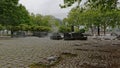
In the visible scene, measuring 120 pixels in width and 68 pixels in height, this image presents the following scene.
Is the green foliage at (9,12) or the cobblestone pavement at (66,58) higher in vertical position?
the green foliage at (9,12)

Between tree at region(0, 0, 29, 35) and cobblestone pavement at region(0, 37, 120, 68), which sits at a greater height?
tree at region(0, 0, 29, 35)

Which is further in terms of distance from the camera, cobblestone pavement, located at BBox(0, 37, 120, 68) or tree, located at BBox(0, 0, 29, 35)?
tree, located at BBox(0, 0, 29, 35)

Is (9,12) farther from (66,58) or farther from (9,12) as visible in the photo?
(66,58)

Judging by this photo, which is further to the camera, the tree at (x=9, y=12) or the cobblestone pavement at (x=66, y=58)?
the tree at (x=9, y=12)

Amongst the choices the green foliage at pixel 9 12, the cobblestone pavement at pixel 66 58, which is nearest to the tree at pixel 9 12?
the green foliage at pixel 9 12

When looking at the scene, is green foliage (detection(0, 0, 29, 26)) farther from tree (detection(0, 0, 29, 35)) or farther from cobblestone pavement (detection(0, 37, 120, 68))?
cobblestone pavement (detection(0, 37, 120, 68))

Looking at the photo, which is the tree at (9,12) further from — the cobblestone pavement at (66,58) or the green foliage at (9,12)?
the cobblestone pavement at (66,58)

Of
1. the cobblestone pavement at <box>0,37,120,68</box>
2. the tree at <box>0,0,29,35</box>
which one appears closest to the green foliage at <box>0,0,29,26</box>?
the tree at <box>0,0,29,35</box>

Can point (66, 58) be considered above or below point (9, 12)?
below

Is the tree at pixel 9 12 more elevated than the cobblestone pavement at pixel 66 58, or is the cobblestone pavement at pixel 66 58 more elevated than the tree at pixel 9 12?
the tree at pixel 9 12

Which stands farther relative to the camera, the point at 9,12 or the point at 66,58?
the point at 9,12

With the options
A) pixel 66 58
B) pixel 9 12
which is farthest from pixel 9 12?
pixel 66 58

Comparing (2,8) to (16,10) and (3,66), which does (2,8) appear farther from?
(3,66)

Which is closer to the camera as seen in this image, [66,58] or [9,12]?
[66,58]
